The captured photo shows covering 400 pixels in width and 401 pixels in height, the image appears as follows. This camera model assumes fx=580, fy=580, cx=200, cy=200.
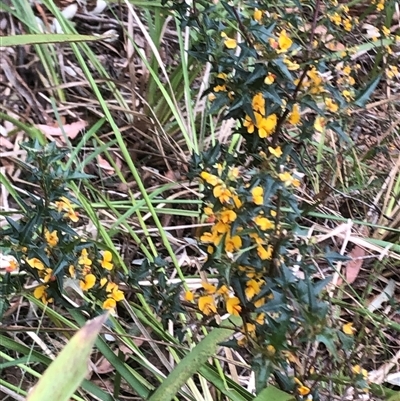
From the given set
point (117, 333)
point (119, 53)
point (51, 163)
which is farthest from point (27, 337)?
point (119, 53)

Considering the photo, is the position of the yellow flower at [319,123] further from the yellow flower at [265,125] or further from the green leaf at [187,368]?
the green leaf at [187,368]

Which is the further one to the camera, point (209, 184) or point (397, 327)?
point (397, 327)

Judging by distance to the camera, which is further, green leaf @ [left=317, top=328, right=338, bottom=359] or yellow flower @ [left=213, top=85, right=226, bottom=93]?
yellow flower @ [left=213, top=85, right=226, bottom=93]

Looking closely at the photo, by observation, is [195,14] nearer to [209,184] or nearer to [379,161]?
[209,184]

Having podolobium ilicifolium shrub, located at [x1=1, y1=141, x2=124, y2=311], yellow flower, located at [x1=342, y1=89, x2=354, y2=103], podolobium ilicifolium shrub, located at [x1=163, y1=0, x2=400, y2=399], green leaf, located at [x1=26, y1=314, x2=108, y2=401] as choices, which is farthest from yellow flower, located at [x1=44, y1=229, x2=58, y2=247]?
yellow flower, located at [x1=342, y1=89, x2=354, y2=103]

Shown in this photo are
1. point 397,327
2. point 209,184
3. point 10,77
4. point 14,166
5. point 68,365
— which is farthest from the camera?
point 10,77

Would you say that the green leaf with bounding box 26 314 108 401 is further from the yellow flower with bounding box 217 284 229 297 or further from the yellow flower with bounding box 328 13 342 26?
the yellow flower with bounding box 328 13 342 26
